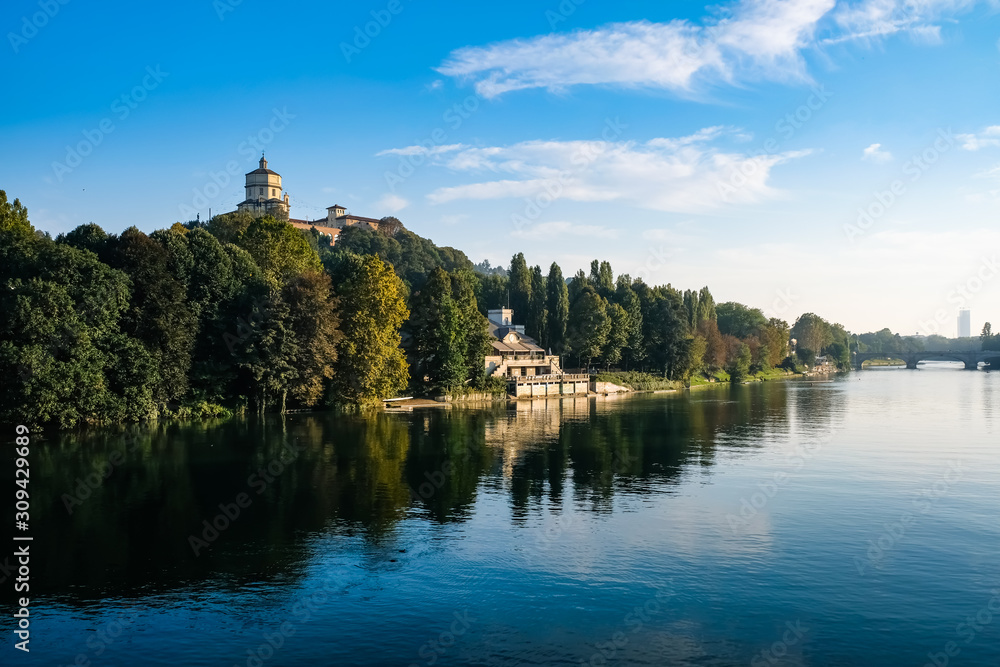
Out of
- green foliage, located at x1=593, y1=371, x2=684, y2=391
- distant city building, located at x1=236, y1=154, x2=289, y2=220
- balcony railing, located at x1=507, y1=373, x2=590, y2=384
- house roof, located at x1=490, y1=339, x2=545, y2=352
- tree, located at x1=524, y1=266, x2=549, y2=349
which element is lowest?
green foliage, located at x1=593, y1=371, x2=684, y2=391

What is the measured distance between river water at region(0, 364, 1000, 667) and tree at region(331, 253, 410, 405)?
21201mm

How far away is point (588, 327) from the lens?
11850 centimetres

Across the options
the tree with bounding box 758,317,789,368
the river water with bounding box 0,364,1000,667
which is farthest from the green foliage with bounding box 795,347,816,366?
the river water with bounding box 0,364,1000,667

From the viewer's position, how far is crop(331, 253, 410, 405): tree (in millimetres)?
73875

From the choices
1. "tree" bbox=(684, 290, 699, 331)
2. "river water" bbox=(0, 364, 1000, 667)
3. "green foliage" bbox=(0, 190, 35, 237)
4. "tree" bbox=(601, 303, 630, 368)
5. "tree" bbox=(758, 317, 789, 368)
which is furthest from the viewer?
"tree" bbox=(758, 317, 789, 368)

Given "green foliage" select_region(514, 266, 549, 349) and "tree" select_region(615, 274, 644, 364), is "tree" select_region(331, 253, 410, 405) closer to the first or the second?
"green foliage" select_region(514, 266, 549, 349)

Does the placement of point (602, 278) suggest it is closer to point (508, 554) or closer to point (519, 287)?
point (519, 287)

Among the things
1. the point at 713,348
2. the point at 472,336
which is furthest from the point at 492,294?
the point at 713,348

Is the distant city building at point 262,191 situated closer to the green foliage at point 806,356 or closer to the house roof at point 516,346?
the house roof at point 516,346

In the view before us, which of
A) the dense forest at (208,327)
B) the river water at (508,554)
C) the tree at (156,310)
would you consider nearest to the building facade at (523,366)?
the dense forest at (208,327)

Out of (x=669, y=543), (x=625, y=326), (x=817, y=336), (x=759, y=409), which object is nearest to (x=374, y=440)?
(x=669, y=543)

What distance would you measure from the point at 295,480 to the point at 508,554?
56.2 feet

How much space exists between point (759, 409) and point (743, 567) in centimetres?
6353

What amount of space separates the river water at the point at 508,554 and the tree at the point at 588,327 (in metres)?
65.6
